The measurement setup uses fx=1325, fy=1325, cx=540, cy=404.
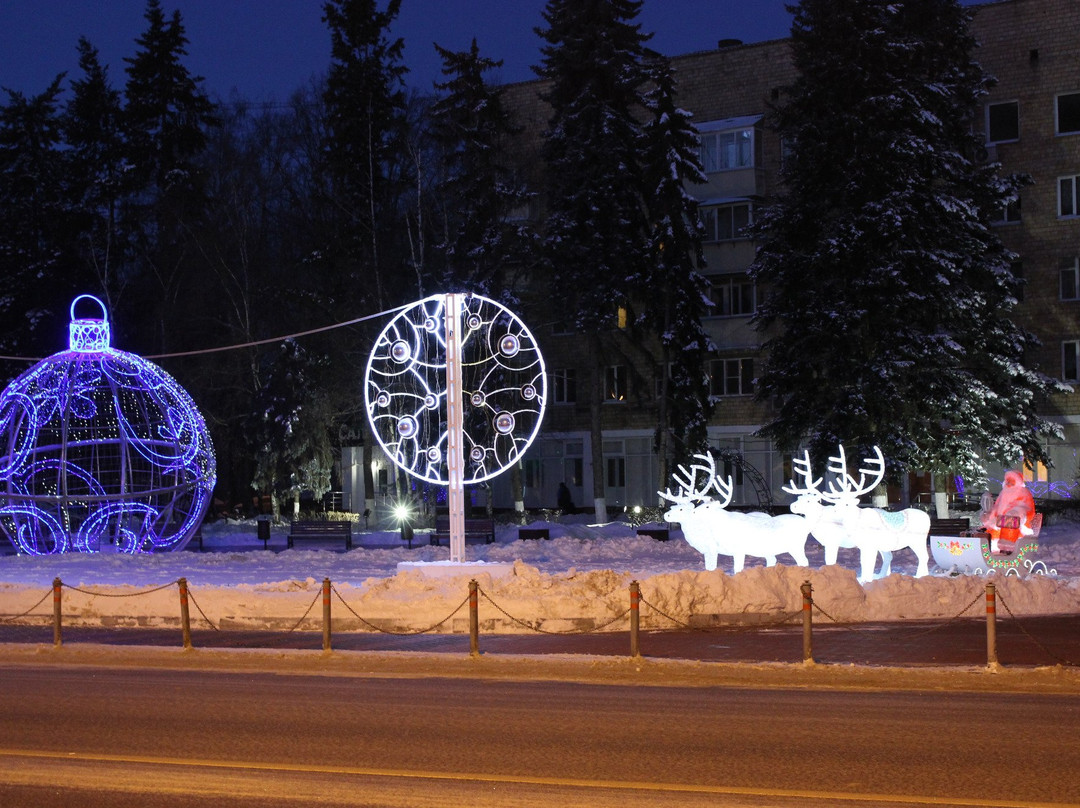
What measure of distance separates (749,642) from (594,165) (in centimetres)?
2936

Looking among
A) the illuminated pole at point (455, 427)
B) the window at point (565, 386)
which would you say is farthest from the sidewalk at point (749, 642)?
the window at point (565, 386)

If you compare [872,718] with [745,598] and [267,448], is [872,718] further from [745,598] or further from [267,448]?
[267,448]

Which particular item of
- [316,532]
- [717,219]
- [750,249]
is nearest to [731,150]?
[717,219]

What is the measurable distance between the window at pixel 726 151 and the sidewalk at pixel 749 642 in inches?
1375

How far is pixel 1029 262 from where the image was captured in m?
46.8

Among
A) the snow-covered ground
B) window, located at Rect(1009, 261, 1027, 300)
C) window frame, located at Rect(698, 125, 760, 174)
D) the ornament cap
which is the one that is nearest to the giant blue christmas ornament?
the ornament cap

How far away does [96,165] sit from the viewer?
55656 millimetres

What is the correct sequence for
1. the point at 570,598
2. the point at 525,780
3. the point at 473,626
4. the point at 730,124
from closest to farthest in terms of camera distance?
1. the point at 525,780
2. the point at 473,626
3. the point at 570,598
4. the point at 730,124

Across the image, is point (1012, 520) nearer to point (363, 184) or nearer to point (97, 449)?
point (97, 449)

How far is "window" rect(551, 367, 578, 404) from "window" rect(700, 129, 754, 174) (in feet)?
33.9

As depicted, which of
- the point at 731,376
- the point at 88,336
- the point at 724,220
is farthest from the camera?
the point at 731,376

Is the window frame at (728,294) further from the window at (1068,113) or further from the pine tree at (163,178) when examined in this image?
the pine tree at (163,178)

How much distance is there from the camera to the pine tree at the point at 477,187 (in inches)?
1740

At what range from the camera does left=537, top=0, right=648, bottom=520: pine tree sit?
43.6 metres
